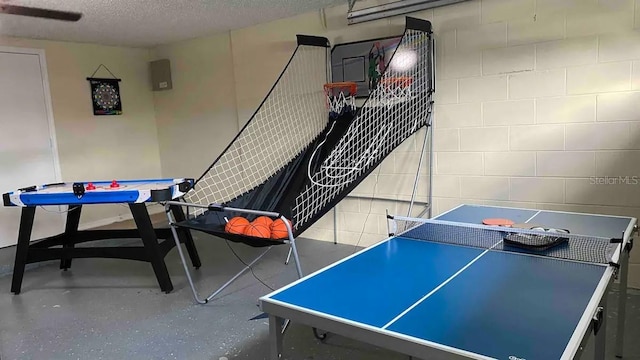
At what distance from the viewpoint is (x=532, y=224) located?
2223mm

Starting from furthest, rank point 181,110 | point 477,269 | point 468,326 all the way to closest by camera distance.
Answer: point 181,110, point 477,269, point 468,326

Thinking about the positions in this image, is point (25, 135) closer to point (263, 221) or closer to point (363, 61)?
point (263, 221)

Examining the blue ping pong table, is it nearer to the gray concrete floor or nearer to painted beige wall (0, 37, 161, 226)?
the gray concrete floor

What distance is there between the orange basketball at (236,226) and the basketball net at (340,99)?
4.99ft

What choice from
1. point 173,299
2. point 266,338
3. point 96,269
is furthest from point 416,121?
point 96,269

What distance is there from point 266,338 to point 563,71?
2556 mm

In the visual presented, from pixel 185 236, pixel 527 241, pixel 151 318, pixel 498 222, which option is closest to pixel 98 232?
pixel 185 236

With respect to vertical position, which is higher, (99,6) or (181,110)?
(99,6)

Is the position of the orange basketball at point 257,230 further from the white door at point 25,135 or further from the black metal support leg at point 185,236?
the white door at point 25,135

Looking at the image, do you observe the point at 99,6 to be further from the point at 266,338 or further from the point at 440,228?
the point at 440,228

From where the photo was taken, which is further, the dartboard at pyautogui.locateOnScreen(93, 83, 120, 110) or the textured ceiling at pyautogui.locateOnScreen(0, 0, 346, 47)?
the dartboard at pyautogui.locateOnScreen(93, 83, 120, 110)

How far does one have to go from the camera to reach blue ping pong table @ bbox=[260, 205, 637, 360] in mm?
1124

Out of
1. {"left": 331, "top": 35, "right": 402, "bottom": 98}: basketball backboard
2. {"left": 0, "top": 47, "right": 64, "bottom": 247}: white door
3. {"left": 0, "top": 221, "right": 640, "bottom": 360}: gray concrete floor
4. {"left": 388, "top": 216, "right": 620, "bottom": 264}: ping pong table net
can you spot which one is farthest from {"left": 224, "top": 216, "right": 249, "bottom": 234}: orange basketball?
{"left": 0, "top": 47, "right": 64, "bottom": 247}: white door

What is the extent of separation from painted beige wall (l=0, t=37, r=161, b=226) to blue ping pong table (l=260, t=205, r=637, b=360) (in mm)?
4432
